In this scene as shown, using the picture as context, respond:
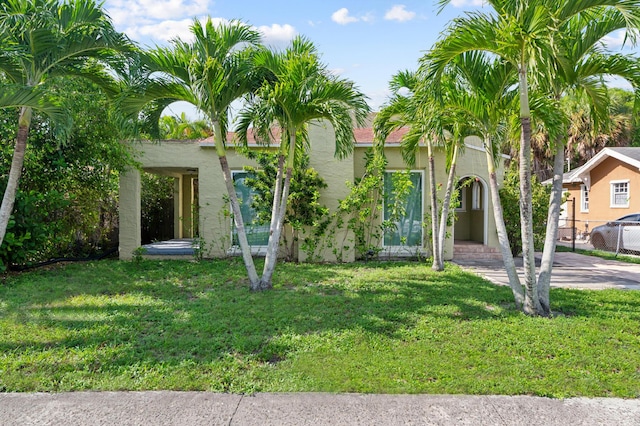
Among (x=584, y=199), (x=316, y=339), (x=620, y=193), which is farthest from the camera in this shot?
(x=584, y=199)

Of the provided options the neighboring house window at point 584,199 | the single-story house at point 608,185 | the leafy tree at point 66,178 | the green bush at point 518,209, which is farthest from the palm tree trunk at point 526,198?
the neighboring house window at point 584,199

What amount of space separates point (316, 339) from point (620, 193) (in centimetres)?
2007

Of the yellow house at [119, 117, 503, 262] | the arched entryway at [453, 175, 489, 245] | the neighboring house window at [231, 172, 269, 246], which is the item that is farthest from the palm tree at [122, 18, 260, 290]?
the arched entryway at [453, 175, 489, 245]

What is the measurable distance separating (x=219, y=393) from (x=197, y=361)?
2.41 feet

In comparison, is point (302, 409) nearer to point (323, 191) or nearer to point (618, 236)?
point (323, 191)

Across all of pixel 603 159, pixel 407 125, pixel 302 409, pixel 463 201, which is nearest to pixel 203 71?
pixel 407 125

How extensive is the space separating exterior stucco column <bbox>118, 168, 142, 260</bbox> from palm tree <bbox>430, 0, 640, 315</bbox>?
8838 mm

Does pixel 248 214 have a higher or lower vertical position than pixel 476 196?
lower

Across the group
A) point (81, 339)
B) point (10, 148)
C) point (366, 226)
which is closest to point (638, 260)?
point (366, 226)

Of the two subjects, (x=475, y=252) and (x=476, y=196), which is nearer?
(x=475, y=252)

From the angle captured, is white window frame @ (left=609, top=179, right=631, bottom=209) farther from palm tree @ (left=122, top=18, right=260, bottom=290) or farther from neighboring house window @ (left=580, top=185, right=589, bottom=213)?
palm tree @ (left=122, top=18, right=260, bottom=290)

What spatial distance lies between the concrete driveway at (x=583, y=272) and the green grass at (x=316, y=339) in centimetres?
100

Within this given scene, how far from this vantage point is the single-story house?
707 inches

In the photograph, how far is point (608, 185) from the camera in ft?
64.3
